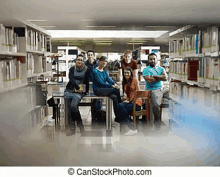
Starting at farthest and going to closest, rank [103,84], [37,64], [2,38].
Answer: [37,64] < [103,84] < [2,38]

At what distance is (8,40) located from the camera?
8.20ft

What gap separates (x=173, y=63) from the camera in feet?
8.47

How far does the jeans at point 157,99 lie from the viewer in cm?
257

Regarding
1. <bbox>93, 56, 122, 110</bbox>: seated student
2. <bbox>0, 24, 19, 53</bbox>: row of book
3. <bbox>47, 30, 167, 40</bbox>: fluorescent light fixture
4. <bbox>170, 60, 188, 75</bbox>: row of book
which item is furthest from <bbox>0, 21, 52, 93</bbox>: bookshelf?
<bbox>170, 60, 188, 75</bbox>: row of book

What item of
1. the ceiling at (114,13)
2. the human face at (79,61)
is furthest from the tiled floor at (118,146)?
the ceiling at (114,13)

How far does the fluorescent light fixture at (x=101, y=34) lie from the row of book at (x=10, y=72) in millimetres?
456

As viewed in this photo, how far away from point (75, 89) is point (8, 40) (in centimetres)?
78

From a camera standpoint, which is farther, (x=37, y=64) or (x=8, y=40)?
(x=37, y=64)

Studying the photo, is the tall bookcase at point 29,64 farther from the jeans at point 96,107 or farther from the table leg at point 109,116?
the table leg at point 109,116

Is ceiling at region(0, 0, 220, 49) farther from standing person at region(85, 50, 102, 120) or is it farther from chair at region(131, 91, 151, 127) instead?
chair at region(131, 91, 151, 127)

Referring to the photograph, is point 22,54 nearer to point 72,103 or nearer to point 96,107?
point 72,103

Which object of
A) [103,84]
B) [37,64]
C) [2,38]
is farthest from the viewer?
[37,64]

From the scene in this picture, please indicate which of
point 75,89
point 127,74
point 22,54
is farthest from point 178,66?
Answer: point 22,54
